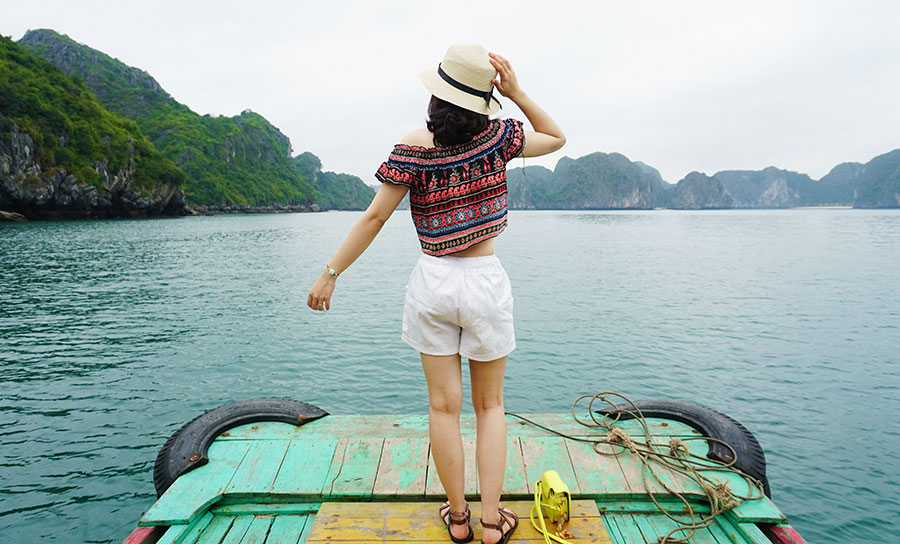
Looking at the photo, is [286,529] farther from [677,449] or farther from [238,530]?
[677,449]

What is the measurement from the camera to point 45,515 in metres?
5.16

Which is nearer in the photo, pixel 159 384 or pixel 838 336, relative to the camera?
pixel 159 384

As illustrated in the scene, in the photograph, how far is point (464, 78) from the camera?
2.23 metres

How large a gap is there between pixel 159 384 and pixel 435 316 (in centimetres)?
874

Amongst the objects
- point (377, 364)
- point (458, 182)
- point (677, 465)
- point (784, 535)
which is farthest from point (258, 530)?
point (377, 364)

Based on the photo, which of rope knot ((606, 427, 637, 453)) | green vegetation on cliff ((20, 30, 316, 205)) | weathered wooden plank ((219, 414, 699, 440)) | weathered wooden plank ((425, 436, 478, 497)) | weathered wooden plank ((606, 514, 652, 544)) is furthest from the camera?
green vegetation on cliff ((20, 30, 316, 205))

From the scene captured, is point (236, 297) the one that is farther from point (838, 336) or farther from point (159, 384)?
point (838, 336)

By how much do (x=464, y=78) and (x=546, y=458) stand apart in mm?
2732

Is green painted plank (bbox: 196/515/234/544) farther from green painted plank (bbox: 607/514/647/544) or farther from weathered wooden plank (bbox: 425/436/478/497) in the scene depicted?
green painted plank (bbox: 607/514/647/544)

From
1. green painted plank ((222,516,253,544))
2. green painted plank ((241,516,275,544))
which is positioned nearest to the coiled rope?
green painted plank ((241,516,275,544))

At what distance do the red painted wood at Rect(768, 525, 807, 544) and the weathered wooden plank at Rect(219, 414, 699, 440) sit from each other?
1.07 meters

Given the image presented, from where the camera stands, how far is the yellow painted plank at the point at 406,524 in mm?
2713

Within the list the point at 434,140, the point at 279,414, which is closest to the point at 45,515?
the point at 279,414

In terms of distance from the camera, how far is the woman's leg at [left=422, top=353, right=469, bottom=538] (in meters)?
2.55
